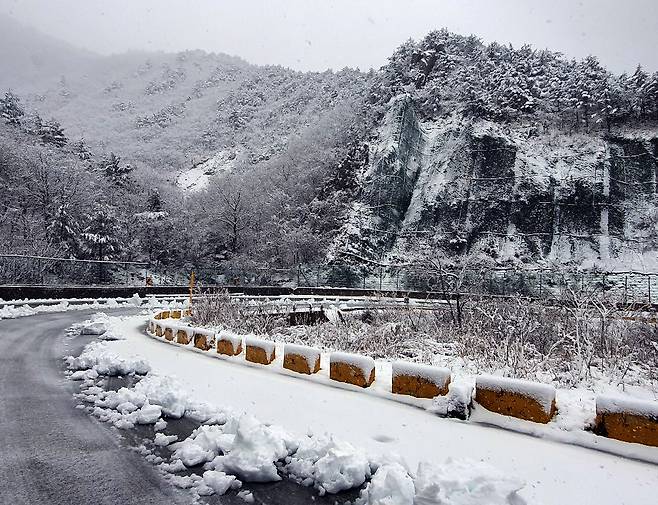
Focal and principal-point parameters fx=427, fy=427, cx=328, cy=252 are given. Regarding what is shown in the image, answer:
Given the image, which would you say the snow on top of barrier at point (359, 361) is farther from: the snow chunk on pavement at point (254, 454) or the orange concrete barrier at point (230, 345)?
the orange concrete barrier at point (230, 345)

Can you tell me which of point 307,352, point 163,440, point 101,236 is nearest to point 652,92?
point 307,352

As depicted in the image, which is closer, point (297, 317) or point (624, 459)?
point (624, 459)

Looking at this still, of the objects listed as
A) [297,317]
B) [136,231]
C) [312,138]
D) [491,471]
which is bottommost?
[297,317]

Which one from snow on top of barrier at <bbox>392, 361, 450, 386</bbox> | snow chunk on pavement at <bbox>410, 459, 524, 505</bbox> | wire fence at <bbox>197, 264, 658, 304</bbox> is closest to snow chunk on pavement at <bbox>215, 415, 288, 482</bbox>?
snow chunk on pavement at <bbox>410, 459, 524, 505</bbox>

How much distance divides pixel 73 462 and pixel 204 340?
626 cm

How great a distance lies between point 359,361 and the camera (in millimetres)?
6633

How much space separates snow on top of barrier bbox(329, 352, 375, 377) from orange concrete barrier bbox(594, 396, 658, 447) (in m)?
2.98

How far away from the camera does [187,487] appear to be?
335 centimetres

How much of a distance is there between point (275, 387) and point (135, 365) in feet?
8.62

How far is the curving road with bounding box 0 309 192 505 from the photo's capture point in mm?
3178

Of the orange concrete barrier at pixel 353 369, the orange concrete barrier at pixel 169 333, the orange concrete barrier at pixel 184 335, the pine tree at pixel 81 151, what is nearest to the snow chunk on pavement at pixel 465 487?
the orange concrete barrier at pixel 353 369

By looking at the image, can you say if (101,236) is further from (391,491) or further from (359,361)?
(391,491)

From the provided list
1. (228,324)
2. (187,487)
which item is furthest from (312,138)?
(187,487)

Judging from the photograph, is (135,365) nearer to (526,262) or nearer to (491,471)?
(491,471)
